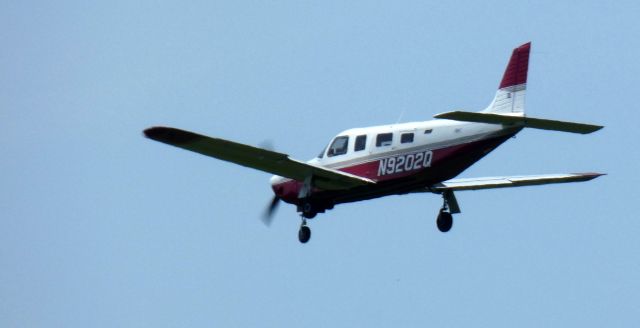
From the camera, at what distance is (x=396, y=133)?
119 ft

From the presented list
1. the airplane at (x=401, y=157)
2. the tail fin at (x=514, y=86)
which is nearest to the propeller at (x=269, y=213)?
the airplane at (x=401, y=157)

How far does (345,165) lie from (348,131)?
3.02 ft

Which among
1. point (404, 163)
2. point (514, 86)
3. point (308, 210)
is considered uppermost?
point (514, 86)

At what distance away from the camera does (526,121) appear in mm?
33656

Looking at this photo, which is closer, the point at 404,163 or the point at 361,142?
the point at 404,163

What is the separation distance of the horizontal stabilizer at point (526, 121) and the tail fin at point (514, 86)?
1.04m

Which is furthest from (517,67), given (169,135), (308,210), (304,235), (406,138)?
(169,135)

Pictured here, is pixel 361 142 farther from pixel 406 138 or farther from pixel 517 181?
pixel 517 181

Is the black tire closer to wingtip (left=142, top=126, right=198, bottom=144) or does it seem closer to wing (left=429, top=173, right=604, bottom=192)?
wing (left=429, top=173, right=604, bottom=192)

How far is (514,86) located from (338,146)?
503 centimetres

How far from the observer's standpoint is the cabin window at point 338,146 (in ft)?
123

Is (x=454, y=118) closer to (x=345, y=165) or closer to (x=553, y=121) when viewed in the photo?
(x=553, y=121)

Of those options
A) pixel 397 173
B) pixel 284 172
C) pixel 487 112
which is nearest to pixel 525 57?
pixel 487 112

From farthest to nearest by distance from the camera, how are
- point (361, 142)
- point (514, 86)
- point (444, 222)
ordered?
point (444, 222), point (361, 142), point (514, 86)
